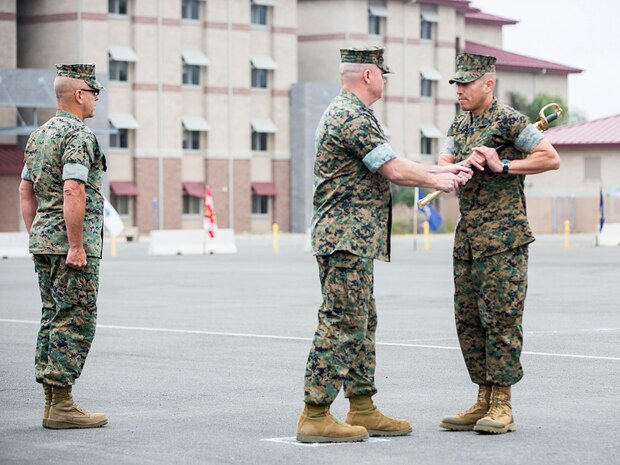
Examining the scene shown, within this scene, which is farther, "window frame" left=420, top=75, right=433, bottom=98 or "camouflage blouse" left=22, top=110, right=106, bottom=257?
"window frame" left=420, top=75, right=433, bottom=98

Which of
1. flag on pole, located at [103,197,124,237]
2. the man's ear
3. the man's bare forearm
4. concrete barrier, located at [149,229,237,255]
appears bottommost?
concrete barrier, located at [149,229,237,255]

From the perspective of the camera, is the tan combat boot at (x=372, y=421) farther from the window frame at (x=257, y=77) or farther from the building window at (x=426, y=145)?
the building window at (x=426, y=145)

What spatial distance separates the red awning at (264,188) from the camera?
267ft

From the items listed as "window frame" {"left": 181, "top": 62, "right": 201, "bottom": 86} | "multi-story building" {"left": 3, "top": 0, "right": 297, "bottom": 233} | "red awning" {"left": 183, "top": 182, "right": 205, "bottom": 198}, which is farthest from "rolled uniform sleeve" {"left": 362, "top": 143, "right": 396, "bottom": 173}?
"red awning" {"left": 183, "top": 182, "right": 205, "bottom": 198}

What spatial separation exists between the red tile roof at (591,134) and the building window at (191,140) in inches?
758

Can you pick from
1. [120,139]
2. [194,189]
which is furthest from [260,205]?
[120,139]

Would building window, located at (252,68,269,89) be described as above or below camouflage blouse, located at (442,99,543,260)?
above

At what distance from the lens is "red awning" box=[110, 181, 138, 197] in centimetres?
7456

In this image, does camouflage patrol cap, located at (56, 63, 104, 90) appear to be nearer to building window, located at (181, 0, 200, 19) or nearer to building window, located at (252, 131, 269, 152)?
building window, located at (181, 0, 200, 19)

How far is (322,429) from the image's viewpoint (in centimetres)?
873

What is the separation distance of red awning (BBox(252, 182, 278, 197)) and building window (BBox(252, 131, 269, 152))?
6.18ft

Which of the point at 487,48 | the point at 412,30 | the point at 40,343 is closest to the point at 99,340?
the point at 40,343

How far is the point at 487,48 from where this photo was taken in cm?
10125

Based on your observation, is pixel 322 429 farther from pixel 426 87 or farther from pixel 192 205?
pixel 426 87
